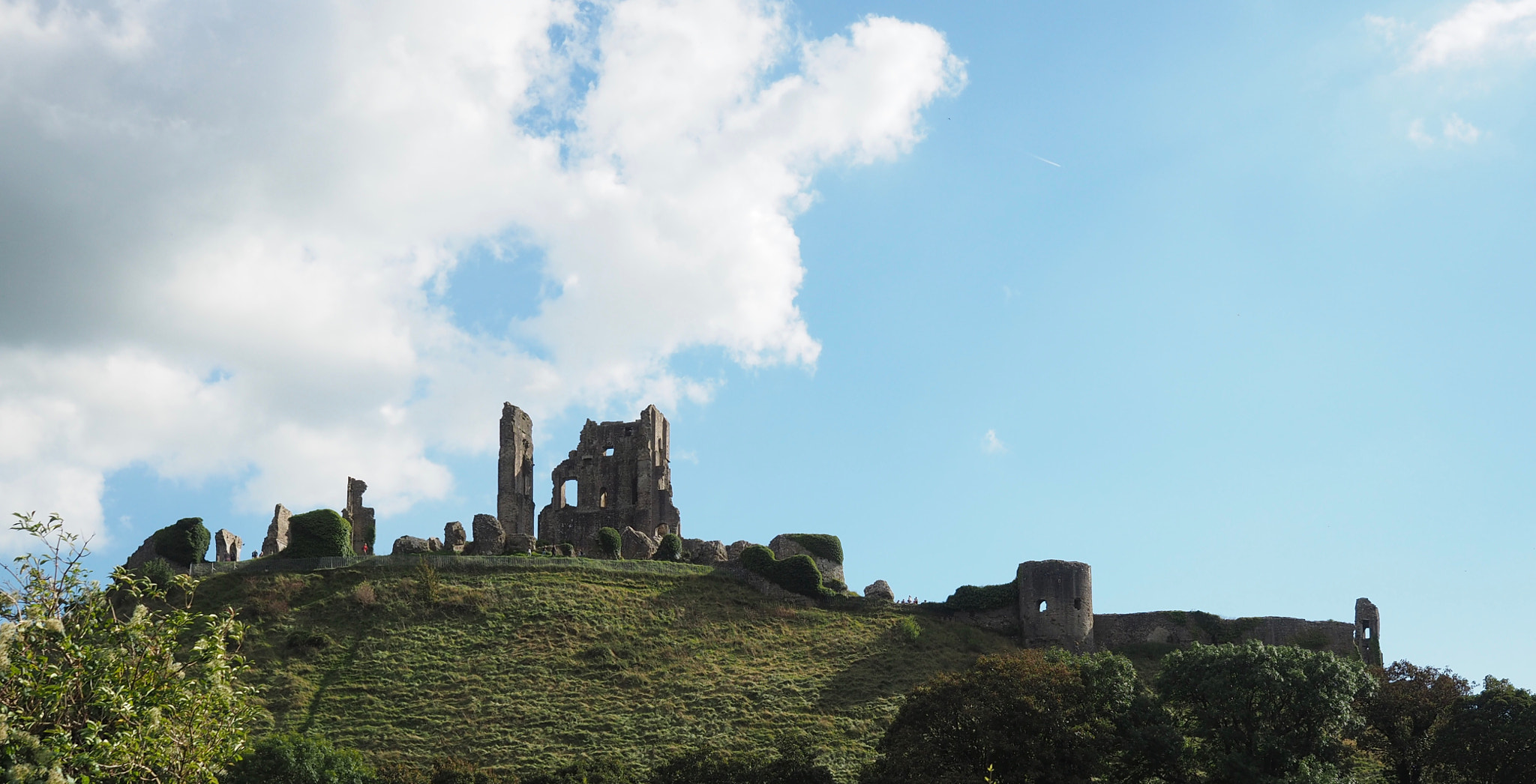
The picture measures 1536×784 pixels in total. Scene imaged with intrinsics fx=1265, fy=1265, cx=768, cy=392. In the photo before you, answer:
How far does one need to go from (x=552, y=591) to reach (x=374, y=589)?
7.35 metres

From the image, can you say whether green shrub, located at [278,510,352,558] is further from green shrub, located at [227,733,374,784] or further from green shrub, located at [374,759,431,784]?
green shrub, located at [227,733,374,784]

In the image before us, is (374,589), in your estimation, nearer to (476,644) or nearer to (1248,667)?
(476,644)

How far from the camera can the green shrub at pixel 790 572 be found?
191ft

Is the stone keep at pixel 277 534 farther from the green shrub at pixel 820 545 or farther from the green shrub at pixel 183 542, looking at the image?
the green shrub at pixel 820 545

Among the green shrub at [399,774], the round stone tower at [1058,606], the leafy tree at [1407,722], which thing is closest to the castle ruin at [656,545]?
the round stone tower at [1058,606]

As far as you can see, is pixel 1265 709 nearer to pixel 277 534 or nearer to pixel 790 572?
pixel 790 572

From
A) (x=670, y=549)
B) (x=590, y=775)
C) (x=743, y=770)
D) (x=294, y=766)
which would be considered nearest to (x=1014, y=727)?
(x=743, y=770)

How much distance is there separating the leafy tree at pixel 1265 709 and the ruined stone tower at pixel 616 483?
40.2m

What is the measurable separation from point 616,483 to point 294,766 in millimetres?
40931

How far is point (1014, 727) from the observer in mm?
34125

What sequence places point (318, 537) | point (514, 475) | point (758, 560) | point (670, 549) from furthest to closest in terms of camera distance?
point (514, 475), point (670, 549), point (758, 560), point (318, 537)

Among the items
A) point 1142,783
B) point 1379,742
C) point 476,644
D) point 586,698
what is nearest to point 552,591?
point 476,644

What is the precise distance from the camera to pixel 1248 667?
34.5m

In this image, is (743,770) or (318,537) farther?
(318,537)
